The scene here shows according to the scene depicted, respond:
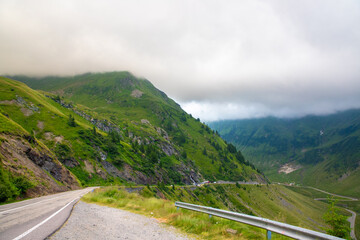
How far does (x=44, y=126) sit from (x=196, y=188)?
9305cm

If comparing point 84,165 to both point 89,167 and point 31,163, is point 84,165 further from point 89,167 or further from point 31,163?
point 31,163

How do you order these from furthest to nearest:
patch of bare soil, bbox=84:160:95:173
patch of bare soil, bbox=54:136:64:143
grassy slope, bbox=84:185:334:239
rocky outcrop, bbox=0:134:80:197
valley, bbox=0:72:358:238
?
patch of bare soil, bbox=54:136:64:143, patch of bare soil, bbox=84:160:95:173, valley, bbox=0:72:358:238, rocky outcrop, bbox=0:134:80:197, grassy slope, bbox=84:185:334:239

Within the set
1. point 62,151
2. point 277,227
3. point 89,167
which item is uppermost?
point 277,227

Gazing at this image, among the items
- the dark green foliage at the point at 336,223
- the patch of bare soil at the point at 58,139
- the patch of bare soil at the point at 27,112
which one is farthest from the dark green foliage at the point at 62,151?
the dark green foliage at the point at 336,223

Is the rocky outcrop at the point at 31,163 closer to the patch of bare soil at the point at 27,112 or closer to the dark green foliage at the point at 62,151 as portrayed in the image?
the dark green foliage at the point at 62,151

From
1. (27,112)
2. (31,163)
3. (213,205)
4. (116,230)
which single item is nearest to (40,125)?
(27,112)

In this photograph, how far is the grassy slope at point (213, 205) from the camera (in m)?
9.52

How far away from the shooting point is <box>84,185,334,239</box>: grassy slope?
9.52 meters

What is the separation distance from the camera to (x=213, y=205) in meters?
119

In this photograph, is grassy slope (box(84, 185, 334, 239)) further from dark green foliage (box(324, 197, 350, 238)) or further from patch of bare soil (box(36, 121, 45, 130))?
patch of bare soil (box(36, 121, 45, 130))

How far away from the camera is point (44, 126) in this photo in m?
84.4

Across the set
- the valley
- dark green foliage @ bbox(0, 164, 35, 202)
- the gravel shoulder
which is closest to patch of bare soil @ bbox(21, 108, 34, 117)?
the valley

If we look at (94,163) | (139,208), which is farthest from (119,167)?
(139,208)

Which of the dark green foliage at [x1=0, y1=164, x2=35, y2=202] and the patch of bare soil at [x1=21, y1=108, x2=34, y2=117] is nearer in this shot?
the dark green foliage at [x1=0, y1=164, x2=35, y2=202]
